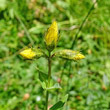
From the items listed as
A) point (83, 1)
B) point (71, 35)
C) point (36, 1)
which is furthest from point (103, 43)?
Result: point (36, 1)

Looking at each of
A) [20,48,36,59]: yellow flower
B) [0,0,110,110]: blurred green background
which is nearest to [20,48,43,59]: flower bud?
[20,48,36,59]: yellow flower

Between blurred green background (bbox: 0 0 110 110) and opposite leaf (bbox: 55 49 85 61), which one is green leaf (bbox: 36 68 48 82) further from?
blurred green background (bbox: 0 0 110 110)

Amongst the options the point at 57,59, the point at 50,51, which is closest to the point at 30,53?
the point at 50,51

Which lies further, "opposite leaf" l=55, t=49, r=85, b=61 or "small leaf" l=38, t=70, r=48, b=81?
"small leaf" l=38, t=70, r=48, b=81

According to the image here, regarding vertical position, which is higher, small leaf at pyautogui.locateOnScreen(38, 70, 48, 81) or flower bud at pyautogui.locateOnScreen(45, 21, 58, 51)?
flower bud at pyautogui.locateOnScreen(45, 21, 58, 51)

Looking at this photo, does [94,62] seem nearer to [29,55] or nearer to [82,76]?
[82,76]

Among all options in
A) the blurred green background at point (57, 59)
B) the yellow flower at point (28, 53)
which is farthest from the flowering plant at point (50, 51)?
the blurred green background at point (57, 59)
